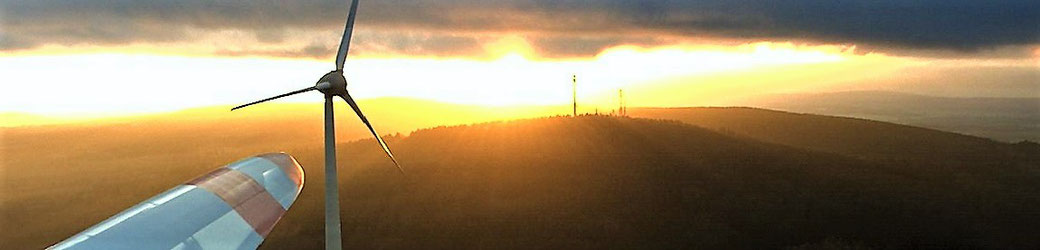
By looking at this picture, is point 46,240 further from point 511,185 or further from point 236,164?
point 236,164

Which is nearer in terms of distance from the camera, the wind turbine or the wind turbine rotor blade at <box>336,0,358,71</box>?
the wind turbine

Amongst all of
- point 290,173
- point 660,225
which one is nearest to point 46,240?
point 660,225

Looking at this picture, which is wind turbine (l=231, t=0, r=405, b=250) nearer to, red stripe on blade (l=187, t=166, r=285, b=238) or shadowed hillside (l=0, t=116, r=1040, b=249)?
red stripe on blade (l=187, t=166, r=285, b=238)

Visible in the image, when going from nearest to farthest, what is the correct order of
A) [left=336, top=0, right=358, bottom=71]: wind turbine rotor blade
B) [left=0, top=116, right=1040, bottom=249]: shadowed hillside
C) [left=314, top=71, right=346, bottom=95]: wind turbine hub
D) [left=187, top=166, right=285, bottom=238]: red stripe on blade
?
[left=187, top=166, right=285, bottom=238]: red stripe on blade
[left=314, top=71, right=346, bottom=95]: wind turbine hub
[left=336, top=0, right=358, bottom=71]: wind turbine rotor blade
[left=0, top=116, right=1040, bottom=249]: shadowed hillside

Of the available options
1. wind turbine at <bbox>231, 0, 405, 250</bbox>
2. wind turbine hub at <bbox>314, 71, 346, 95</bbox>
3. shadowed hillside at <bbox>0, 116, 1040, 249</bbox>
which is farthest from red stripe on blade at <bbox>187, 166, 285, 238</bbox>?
shadowed hillside at <bbox>0, 116, 1040, 249</bbox>

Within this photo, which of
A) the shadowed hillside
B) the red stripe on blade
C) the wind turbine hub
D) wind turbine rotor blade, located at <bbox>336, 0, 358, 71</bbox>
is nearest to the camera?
the red stripe on blade

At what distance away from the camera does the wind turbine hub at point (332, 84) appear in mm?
21172

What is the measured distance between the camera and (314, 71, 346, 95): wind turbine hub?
69.5ft

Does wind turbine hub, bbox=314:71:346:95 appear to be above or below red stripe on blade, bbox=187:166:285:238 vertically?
above

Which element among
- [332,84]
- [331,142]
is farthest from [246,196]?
[332,84]

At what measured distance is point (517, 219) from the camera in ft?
290

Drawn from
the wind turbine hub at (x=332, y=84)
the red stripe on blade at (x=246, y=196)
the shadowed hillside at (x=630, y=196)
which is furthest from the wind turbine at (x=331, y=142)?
the shadowed hillside at (x=630, y=196)

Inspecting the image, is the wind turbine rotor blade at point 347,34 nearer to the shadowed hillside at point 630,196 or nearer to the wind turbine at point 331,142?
the wind turbine at point 331,142

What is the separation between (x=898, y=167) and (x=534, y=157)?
176 feet
